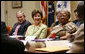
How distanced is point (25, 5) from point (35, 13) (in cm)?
365

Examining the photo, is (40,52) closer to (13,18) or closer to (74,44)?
(74,44)

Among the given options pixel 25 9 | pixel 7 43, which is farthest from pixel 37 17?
pixel 25 9

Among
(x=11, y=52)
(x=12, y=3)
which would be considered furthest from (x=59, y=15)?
(x=12, y=3)

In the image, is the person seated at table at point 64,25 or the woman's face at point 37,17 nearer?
the person seated at table at point 64,25

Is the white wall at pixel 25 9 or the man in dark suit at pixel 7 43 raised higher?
the white wall at pixel 25 9

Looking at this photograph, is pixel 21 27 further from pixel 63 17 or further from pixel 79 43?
pixel 79 43

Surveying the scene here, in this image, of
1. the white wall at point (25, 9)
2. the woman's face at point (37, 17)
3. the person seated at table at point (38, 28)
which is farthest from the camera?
the white wall at point (25, 9)

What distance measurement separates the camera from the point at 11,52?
4.41 feet

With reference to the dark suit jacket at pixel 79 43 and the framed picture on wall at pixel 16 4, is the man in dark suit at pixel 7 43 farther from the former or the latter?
the framed picture on wall at pixel 16 4

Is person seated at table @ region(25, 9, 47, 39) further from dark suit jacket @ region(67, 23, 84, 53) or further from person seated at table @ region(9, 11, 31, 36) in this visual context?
dark suit jacket @ region(67, 23, 84, 53)

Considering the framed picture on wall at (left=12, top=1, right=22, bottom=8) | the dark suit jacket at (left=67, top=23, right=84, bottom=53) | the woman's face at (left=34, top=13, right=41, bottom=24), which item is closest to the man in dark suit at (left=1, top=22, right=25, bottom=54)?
the dark suit jacket at (left=67, top=23, right=84, bottom=53)

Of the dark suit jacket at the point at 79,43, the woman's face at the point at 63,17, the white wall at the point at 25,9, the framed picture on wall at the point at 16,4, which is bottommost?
the dark suit jacket at the point at 79,43

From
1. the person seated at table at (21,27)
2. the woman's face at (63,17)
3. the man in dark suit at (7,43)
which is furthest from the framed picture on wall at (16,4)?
the man in dark suit at (7,43)

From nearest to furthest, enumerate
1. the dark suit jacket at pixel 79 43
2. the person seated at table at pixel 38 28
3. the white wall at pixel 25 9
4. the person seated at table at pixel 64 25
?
the dark suit jacket at pixel 79 43 < the person seated at table at pixel 64 25 < the person seated at table at pixel 38 28 < the white wall at pixel 25 9
